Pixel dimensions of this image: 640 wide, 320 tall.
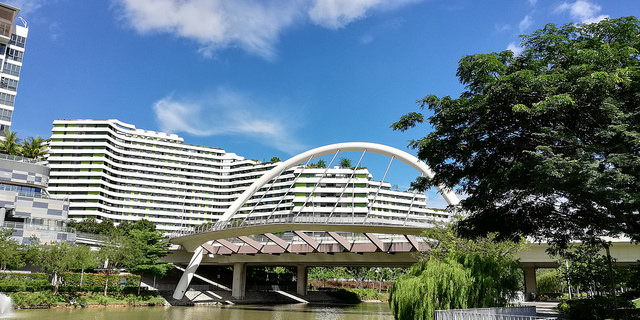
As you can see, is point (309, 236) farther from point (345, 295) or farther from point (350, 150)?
point (345, 295)

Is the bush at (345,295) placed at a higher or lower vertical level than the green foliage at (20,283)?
lower

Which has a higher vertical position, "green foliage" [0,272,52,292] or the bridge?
the bridge

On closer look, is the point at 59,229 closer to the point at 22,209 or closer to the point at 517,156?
the point at 22,209

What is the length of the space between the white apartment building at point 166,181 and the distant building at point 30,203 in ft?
141

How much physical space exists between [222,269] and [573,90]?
6751cm

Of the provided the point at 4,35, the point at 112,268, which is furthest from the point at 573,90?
the point at 4,35

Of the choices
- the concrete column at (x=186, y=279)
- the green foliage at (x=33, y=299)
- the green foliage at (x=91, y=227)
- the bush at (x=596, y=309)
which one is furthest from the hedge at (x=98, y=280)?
the bush at (x=596, y=309)

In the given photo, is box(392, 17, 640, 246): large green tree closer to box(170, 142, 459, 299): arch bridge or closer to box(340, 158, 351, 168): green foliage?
box(170, 142, 459, 299): arch bridge

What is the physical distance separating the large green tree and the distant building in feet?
179

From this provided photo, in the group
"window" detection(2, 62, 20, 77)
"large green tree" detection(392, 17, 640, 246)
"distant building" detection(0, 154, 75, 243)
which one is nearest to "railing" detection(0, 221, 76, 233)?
"distant building" detection(0, 154, 75, 243)

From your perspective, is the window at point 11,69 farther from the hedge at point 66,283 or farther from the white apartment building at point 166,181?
the hedge at point 66,283

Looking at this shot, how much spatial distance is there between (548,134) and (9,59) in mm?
83725

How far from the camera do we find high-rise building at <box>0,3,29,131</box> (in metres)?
71.6

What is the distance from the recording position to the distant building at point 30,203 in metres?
57.7
